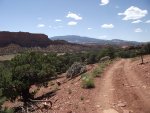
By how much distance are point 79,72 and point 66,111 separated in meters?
15.4

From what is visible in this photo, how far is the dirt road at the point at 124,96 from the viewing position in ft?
42.9

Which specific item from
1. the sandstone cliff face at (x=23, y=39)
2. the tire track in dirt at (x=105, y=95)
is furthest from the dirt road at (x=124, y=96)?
the sandstone cliff face at (x=23, y=39)

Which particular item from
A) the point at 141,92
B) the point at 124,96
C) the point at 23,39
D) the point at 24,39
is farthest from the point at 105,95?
the point at 24,39

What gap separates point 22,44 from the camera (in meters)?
166

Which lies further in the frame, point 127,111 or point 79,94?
point 79,94

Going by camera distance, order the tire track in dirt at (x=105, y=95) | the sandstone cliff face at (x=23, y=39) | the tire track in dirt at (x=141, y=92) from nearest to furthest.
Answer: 1. the tire track in dirt at (x=141, y=92)
2. the tire track in dirt at (x=105, y=95)
3. the sandstone cliff face at (x=23, y=39)

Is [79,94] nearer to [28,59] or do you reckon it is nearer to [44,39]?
[28,59]

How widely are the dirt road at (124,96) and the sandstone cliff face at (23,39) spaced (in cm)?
14534

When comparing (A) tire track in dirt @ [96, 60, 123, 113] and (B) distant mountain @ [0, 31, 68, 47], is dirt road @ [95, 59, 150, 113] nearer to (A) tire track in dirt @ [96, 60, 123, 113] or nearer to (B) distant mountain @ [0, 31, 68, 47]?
(A) tire track in dirt @ [96, 60, 123, 113]

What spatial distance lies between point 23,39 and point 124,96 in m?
165

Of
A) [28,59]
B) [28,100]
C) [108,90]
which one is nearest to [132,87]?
[108,90]

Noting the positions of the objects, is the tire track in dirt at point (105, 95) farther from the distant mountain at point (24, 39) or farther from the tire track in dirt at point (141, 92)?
the distant mountain at point (24, 39)

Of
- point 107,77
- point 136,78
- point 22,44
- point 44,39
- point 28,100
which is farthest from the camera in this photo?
point 44,39

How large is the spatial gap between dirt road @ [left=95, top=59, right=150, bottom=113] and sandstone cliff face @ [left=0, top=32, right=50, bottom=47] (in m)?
145
